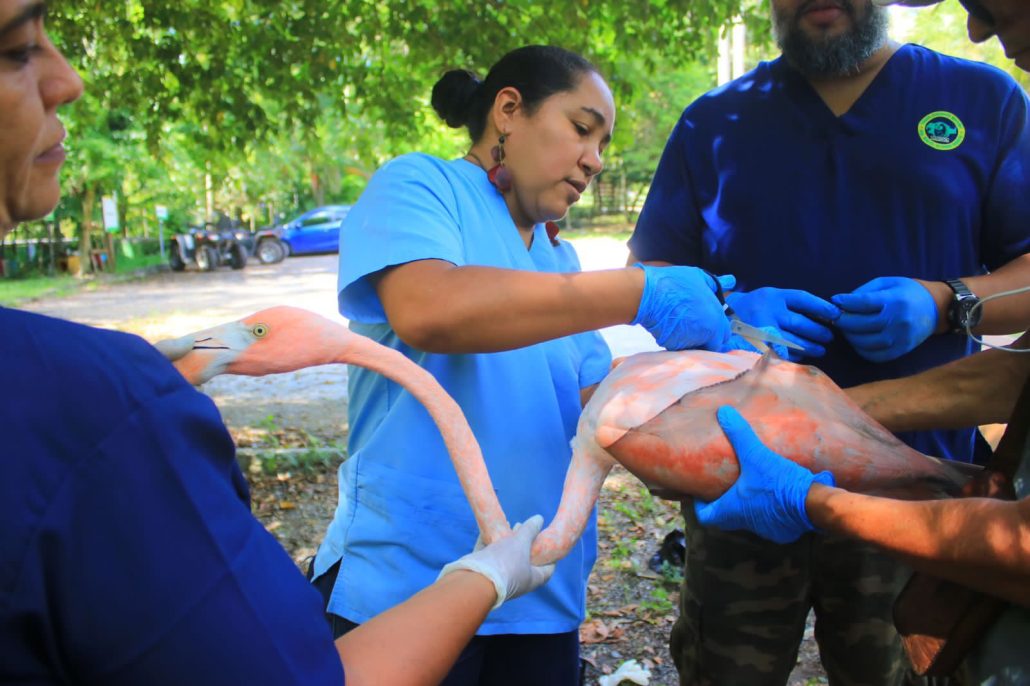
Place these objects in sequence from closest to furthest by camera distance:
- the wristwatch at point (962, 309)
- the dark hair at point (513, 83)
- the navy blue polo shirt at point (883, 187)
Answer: the dark hair at point (513, 83)
the wristwatch at point (962, 309)
the navy blue polo shirt at point (883, 187)

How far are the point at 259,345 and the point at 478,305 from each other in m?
0.46

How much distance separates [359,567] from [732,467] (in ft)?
2.96

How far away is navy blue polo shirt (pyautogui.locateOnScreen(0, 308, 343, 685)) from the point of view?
2.35 ft

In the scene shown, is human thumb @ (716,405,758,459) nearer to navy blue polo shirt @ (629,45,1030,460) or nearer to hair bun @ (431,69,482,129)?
navy blue polo shirt @ (629,45,1030,460)

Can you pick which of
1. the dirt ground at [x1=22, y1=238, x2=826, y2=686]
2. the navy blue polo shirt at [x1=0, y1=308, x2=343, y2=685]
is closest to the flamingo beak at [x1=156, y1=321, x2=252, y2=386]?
the navy blue polo shirt at [x1=0, y1=308, x2=343, y2=685]

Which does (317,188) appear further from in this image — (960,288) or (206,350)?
(206,350)

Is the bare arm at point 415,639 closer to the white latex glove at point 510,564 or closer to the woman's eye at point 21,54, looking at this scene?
the white latex glove at point 510,564

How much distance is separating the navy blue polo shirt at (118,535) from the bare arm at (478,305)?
809 millimetres

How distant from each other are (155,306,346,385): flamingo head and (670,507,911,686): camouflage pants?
53.4 inches

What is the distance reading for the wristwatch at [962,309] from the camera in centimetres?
214

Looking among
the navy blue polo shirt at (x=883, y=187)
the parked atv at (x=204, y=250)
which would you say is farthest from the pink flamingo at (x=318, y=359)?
the parked atv at (x=204, y=250)

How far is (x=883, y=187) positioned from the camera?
2279mm

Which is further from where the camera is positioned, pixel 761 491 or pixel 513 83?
pixel 513 83

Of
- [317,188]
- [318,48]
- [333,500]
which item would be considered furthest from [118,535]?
[317,188]
